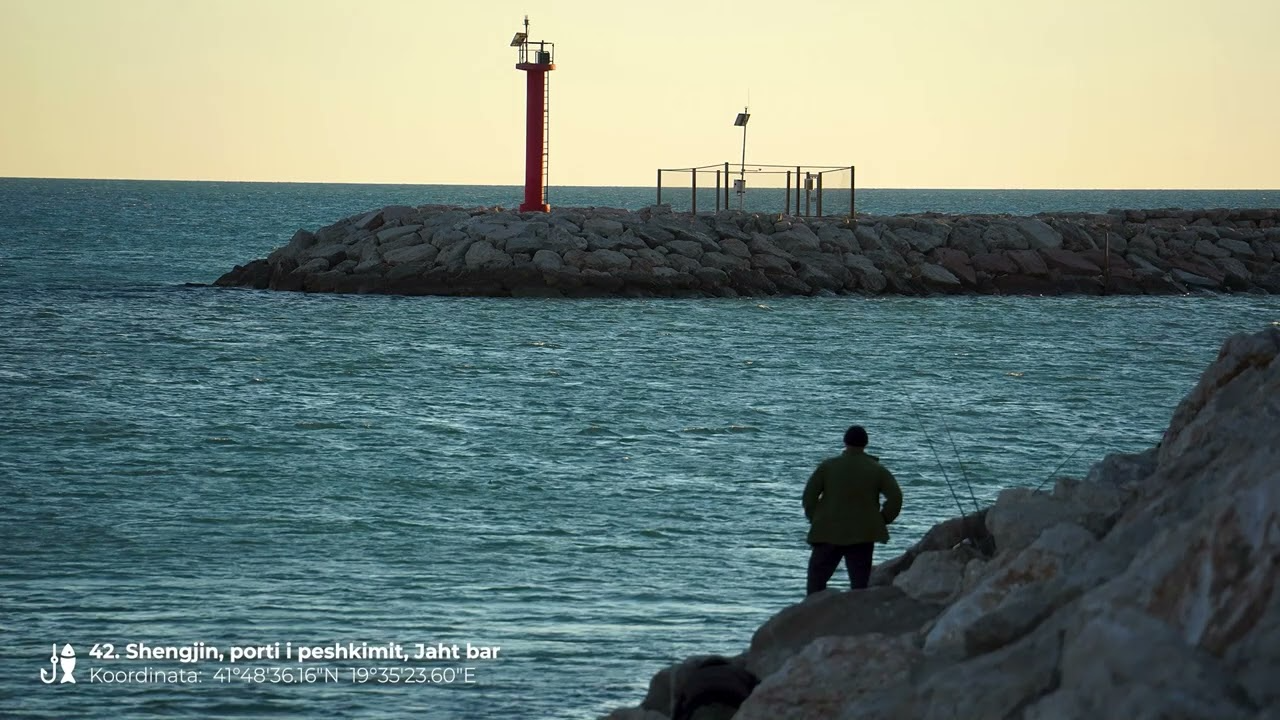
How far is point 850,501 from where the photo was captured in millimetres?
9234

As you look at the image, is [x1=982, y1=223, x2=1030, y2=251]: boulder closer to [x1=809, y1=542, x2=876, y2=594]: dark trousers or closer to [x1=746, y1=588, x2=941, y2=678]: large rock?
[x1=809, y1=542, x2=876, y2=594]: dark trousers

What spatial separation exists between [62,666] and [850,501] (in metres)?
4.93

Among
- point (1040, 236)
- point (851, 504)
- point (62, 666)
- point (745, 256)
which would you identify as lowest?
point (62, 666)

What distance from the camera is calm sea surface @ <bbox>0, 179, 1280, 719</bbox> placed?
1070 centimetres

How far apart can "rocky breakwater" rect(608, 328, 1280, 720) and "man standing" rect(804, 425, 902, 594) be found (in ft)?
1.03

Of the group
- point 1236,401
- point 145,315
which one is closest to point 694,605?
point 1236,401

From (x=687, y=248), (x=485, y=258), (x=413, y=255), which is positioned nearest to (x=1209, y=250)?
(x=687, y=248)

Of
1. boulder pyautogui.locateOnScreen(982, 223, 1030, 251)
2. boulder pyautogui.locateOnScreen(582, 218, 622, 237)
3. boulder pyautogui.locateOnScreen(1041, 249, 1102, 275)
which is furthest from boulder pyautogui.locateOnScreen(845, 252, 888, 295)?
boulder pyautogui.locateOnScreen(582, 218, 622, 237)

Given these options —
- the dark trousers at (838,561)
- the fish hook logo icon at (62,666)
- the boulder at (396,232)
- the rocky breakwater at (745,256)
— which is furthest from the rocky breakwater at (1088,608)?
the boulder at (396,232)

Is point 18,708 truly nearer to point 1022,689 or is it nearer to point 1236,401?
point 1022,689

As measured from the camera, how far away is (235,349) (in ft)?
101

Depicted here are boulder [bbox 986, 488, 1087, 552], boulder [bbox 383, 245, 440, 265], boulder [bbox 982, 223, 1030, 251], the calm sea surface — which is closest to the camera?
boulder [bbox 986, 488, 1087, 552]

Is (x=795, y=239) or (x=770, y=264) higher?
(x=795, y=239)

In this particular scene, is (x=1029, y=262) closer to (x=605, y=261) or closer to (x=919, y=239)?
(x=919, y=239)
